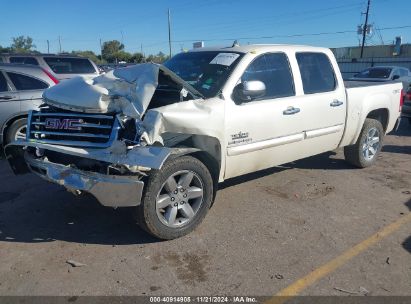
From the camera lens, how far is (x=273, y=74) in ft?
17.0

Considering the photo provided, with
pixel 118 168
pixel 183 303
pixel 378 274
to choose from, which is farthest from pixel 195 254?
pixel 378 274

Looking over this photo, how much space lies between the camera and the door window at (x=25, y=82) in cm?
774

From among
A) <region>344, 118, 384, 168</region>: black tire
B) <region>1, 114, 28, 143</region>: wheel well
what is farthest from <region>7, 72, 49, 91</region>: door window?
Answer: <region>344, 118, 384, 168</region>: black tire

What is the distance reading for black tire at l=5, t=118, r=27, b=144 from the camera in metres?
7.46

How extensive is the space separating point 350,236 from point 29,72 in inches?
256

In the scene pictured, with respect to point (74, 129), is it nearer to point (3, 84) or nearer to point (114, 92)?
point (114, 92)

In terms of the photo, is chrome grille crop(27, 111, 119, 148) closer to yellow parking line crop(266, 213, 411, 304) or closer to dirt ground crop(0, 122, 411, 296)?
dirt ground crop(0, 122, 411, 296)

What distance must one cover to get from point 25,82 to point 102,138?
4.76 metres

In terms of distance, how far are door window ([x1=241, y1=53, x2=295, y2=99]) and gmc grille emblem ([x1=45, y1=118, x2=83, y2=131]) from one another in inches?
74.8

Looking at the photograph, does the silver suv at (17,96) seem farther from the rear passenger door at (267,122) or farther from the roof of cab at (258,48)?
the rear passenger door at (267,122)

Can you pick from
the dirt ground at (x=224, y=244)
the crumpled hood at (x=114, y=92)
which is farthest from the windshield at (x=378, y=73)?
the crumpled hood at (x=114, y=92)

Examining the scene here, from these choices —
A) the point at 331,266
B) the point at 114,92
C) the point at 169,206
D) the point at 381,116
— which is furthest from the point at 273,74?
the point at 381,116

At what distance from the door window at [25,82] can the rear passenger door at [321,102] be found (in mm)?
4995

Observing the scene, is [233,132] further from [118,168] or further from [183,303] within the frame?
[183,303]
